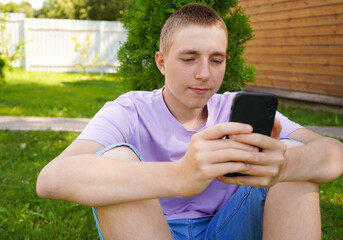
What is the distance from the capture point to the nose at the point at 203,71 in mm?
1875

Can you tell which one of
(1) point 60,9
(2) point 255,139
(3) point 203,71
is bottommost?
(1) point 60,9

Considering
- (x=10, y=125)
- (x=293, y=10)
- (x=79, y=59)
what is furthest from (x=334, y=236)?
(x=79, y=59)

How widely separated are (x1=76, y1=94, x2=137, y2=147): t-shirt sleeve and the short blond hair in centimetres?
41

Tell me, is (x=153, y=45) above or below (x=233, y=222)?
above

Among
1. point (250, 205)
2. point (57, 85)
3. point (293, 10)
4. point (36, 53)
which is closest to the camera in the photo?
point (250, 205)

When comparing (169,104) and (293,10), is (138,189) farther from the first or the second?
(293,10)

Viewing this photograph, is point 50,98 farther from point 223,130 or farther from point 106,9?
point 106,9

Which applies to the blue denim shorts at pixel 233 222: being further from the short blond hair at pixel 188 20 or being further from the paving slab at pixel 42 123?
the paving slab at pixel 42 123

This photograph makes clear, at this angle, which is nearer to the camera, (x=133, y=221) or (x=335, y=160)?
(x=133, y=221)

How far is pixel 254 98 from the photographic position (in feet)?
4.35

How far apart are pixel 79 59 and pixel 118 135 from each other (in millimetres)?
15633

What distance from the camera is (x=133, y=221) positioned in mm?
1469

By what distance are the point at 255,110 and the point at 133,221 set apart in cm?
64

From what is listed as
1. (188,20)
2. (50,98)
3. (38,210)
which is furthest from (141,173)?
(50,98)
